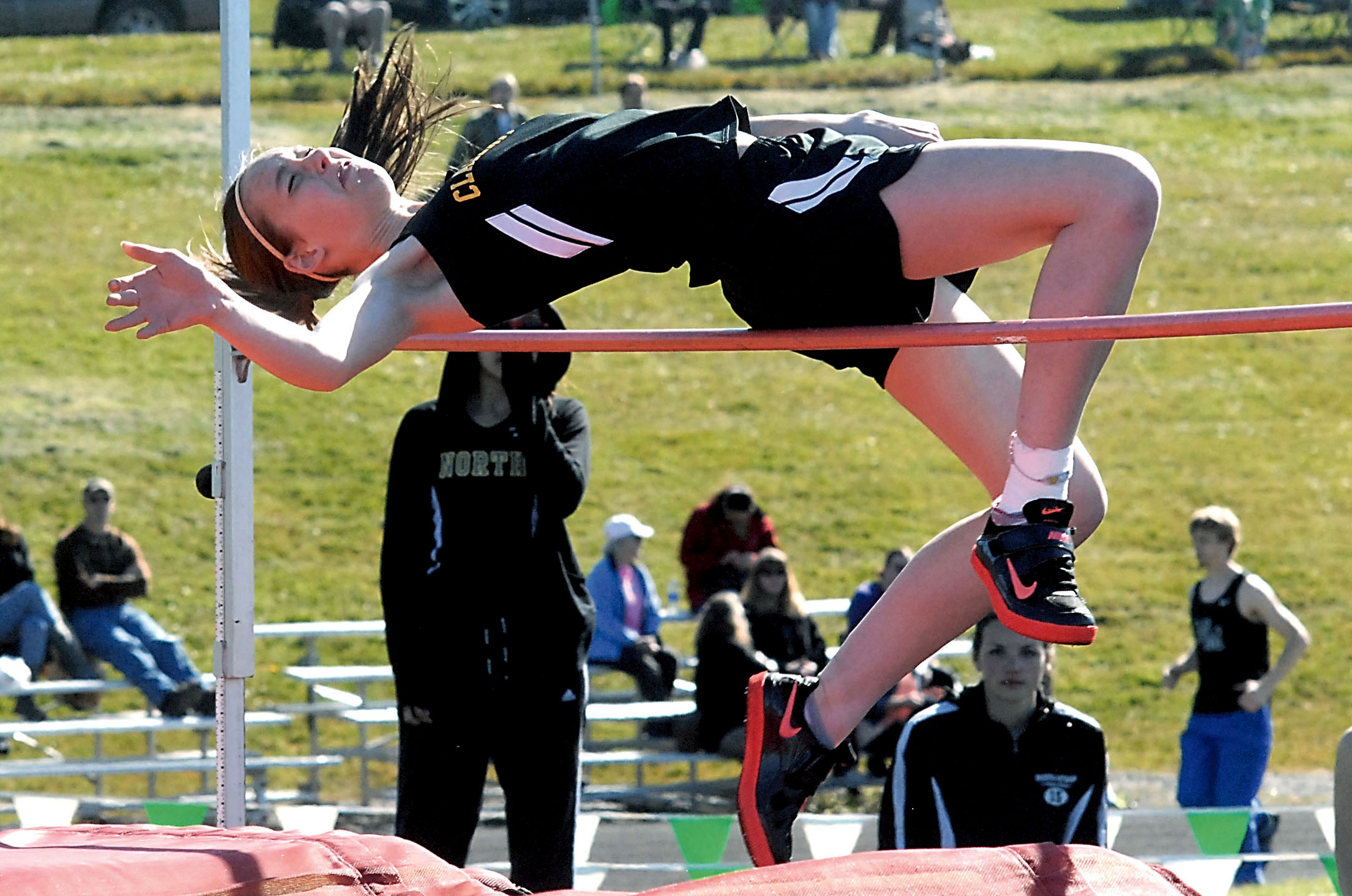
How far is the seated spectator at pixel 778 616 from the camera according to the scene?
677 cm

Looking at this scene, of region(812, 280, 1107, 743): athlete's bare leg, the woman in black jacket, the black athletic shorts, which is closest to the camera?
the black athletic shorts

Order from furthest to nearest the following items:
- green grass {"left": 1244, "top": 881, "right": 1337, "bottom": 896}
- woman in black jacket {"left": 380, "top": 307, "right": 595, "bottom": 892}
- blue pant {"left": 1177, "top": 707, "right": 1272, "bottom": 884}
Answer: blue pant {"left": 1177, "top": 707, "right": 1272, "bottom": 884} < green grass {"left": 1244, "top": 881, "right": 1337, "bottom": 896} < woman in black jacket {"left": 380, "top": 307, "right": 595, "bottom": 892}

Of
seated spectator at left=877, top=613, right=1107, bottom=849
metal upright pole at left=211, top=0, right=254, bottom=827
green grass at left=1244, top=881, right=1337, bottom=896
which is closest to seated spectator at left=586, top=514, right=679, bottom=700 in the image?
green grass at left=1244, top=881, right=1337, bottom=896

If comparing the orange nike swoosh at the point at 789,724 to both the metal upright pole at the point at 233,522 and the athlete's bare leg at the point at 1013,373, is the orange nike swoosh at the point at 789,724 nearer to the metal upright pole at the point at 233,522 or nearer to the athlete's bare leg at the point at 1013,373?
the athlete's bare leg at the point at 1013,373

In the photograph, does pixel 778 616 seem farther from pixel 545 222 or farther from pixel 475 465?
pixel 545 222

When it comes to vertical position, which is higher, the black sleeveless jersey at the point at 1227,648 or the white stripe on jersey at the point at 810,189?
the white stripe on jersey at the point at 810,189

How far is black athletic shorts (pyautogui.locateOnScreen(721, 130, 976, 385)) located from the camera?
2.50 meters

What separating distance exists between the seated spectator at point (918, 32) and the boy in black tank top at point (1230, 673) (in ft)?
41.3

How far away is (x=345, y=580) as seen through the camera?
31.7ft

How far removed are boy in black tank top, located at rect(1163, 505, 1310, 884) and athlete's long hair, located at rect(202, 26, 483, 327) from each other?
12.2 feet

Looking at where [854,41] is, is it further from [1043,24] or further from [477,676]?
[477,676]

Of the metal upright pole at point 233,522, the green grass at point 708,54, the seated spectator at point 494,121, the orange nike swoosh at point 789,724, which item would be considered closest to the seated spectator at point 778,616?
the seated spectator at point 494,121

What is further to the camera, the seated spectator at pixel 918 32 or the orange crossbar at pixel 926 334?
the seated spectator at pixel 918 32

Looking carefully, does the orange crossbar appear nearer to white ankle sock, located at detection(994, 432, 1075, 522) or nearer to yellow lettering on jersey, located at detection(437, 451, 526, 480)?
white ankle sock, located at detection(994, 432, 1075, 522)
